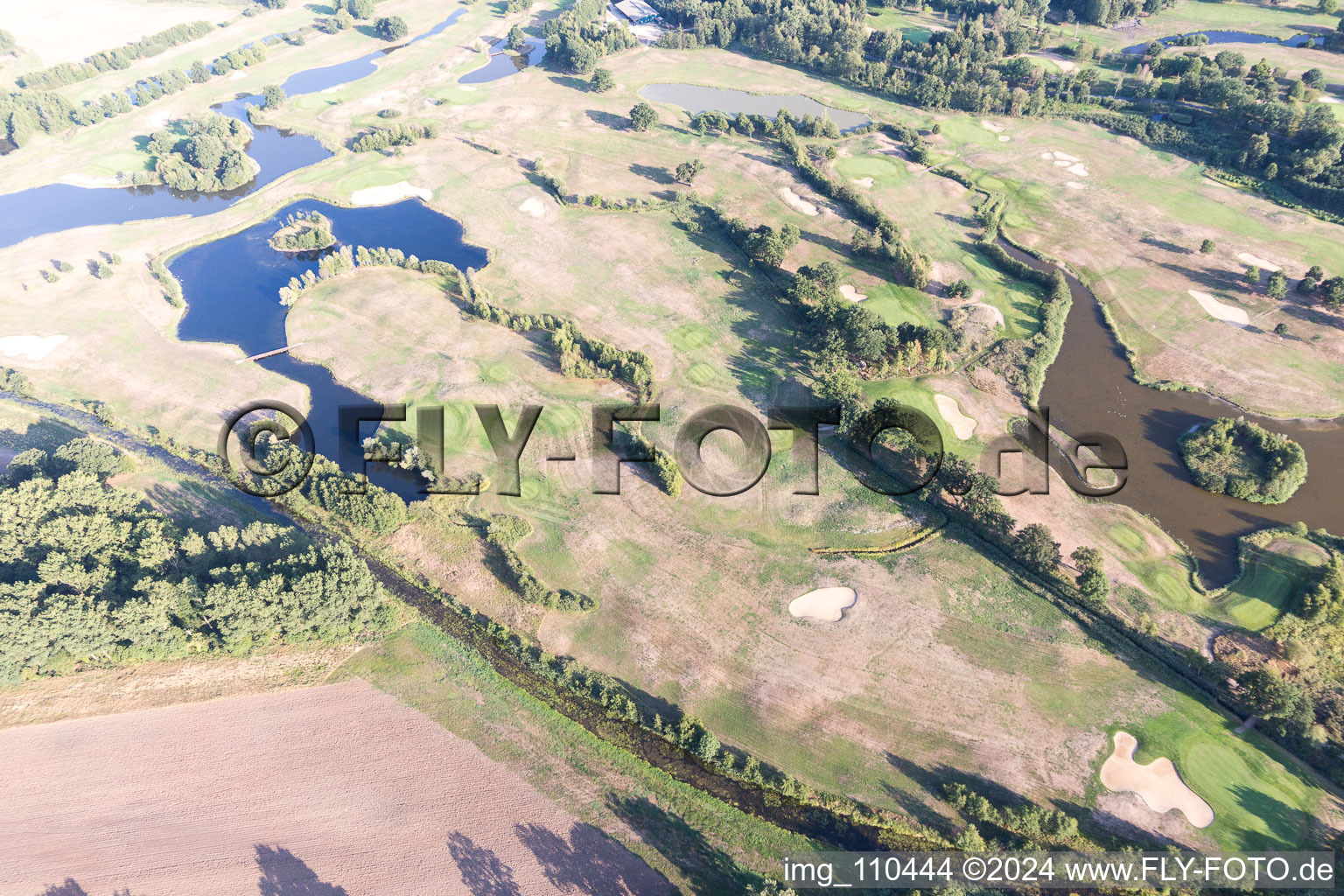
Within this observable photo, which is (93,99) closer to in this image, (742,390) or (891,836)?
(742,390)

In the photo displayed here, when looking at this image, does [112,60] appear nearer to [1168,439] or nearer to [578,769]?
[578,769]

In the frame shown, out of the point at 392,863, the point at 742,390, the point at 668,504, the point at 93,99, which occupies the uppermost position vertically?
the point at 93,99

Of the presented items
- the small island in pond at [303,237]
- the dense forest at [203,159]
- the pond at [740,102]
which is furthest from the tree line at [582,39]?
the small island in pond at [303,237]

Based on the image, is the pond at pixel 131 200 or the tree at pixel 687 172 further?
the tree at pixel 687 172

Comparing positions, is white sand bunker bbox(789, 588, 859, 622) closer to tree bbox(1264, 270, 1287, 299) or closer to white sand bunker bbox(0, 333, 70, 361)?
tree bbox(1264, 270, 1287, 299)

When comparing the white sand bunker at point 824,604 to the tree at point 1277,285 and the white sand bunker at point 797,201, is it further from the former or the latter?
the tree at point 1277,285

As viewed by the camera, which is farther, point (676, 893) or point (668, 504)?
point (668, 504)

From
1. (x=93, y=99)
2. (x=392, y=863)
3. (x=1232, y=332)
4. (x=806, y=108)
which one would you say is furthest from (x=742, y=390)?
(x=93, y=99)
